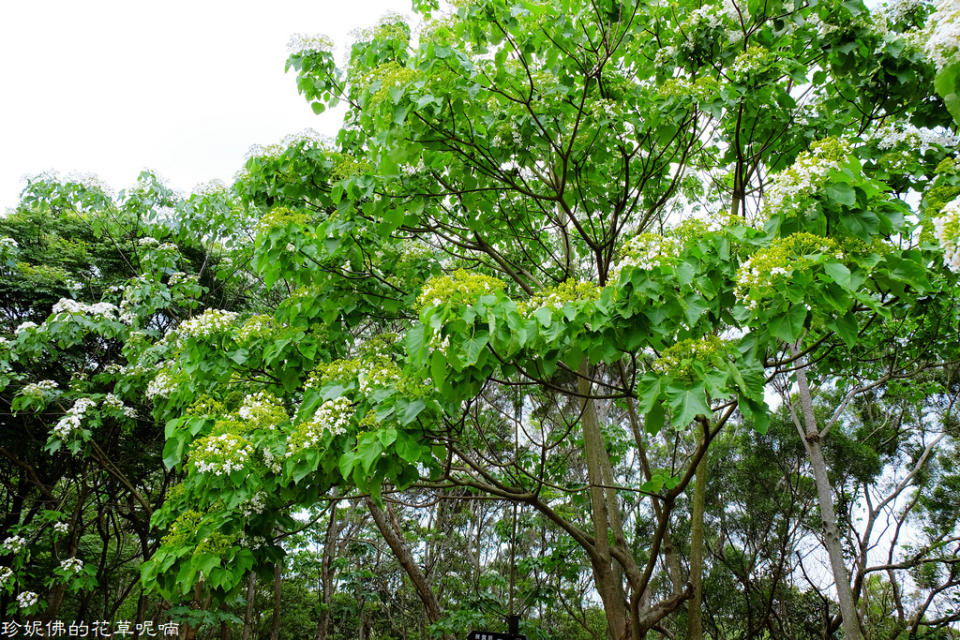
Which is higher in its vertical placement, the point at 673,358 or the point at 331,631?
the point at 673,358

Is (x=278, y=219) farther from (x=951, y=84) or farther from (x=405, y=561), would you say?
(x=405, y=561)

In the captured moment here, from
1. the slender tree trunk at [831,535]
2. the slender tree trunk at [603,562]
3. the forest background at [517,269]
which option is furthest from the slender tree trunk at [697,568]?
the slender tree trunk at [831,535]

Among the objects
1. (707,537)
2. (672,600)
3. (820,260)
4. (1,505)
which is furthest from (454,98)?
(707,537)

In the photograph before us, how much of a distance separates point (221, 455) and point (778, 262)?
2.47 m

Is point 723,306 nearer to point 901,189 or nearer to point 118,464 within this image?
point 901,189

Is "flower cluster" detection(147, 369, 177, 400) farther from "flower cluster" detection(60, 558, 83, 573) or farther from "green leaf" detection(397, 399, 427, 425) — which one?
"flower cluster" detection(60, 558, 83, 573)

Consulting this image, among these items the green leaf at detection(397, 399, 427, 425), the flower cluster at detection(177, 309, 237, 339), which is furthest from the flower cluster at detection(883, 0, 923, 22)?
the flower cluster at detection(177, 309, 237, 339)

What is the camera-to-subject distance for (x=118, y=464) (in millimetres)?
6691

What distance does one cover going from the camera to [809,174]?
204 cm

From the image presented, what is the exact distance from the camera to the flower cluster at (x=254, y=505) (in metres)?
2.86

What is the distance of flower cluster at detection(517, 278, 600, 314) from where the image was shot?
2.15 meters

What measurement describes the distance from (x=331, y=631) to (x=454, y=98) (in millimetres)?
13710

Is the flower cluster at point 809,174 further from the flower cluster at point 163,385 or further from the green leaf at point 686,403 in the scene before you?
the flower cluster at point 163,385

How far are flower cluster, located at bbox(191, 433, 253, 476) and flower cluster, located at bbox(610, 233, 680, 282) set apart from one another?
1917mm
